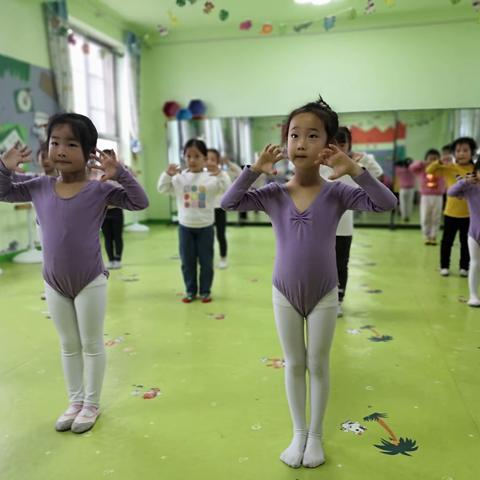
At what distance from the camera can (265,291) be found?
4137mm

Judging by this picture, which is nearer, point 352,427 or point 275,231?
point 275,231

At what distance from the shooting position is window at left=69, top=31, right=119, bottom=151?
728cm

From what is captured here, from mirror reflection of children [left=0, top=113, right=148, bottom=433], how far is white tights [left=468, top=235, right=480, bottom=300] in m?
2.70

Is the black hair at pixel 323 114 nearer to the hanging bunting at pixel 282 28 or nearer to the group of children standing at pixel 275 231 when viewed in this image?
the group of children standing at pixel 275 231

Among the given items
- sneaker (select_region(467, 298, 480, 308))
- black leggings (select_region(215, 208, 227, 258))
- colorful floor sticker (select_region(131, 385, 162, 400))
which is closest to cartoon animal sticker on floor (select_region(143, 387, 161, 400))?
colorful floor sticker (select_region(131, 385, 162, 400))

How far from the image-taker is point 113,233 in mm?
5031

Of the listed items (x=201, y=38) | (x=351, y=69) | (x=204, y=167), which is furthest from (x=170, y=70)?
(x=204, y=167)

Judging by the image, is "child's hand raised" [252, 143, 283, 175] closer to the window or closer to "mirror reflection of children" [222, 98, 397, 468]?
"mirror reflection of children" [222, 98, 397, 468]

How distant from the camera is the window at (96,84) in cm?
728

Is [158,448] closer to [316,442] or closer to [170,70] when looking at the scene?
[316,442]

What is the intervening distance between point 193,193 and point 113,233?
169 centimetres

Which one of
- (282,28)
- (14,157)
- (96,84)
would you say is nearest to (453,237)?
(14,157)

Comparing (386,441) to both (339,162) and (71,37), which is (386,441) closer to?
(339,162)

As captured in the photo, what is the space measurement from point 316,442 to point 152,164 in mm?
8124
